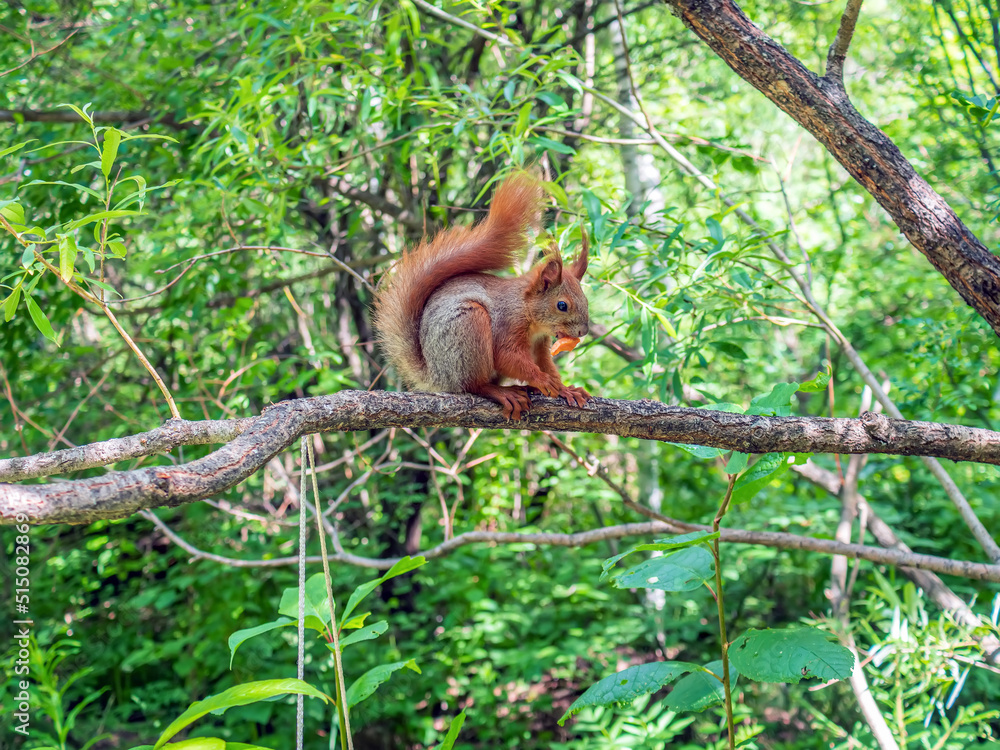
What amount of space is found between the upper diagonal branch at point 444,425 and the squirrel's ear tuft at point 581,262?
1.96ft

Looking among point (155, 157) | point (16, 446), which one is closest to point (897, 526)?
point (155, 157)

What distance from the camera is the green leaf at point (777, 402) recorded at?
1230 mm

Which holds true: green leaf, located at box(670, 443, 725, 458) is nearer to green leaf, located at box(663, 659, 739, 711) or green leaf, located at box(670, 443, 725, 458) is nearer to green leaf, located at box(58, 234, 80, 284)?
green leaf, located at box(663, 659, 739, 711)

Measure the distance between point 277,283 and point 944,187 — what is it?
12.1 ft

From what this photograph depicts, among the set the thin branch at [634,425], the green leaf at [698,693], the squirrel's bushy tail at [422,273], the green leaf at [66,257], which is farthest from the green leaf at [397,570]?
the squirrel's bushy tail at [422,273]

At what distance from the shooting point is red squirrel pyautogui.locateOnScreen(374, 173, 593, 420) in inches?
78.2

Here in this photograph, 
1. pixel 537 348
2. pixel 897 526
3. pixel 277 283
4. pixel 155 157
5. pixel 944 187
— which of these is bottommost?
pixel 897 526

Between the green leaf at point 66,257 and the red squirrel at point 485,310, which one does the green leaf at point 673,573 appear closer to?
the red squirrel at point 485,310

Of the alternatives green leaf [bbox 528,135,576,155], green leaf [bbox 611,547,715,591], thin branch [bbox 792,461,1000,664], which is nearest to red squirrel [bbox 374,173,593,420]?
green leaf [bbox 528,135,576,155]

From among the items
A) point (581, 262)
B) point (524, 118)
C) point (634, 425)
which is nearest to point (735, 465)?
point (634, 425)

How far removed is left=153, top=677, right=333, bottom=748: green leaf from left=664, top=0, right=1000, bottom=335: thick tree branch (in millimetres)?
1655

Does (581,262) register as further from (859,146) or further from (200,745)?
(200,745)

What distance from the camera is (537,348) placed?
233cm

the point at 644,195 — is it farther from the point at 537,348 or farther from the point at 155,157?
the point at 155,157
